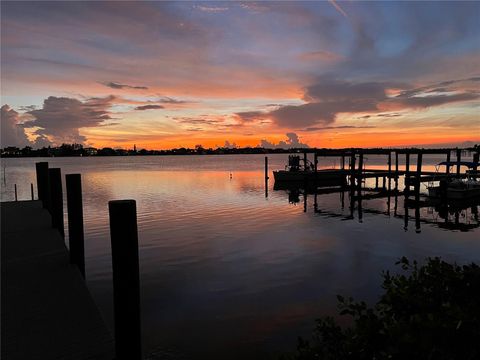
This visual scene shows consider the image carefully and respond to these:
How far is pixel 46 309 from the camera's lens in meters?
7.18

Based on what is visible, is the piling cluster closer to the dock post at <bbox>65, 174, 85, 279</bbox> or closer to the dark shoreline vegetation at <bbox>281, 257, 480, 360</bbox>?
the dark shoreline vegetation at <bbox>281, 257, 480, 360</bbox>

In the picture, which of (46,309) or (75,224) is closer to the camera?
(46,309)

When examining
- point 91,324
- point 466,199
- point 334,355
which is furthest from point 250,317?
point 466,199

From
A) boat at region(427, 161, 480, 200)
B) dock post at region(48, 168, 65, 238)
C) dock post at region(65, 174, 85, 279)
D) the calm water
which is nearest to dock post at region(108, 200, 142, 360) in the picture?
the calm water

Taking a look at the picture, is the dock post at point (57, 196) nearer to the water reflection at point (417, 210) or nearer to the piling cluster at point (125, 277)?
the piling cluster at point (125, 277)

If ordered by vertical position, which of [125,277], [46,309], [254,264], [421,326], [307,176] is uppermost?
[421,326]

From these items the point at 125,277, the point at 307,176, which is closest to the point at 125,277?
the point at 125,277

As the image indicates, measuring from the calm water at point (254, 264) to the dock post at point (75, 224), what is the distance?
6.92 feet

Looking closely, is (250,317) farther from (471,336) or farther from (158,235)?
(158,235)

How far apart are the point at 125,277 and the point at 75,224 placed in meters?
5.38

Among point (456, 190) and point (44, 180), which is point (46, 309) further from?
point (456, 190)

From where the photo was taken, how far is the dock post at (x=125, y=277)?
5.91 m

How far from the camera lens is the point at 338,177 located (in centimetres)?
6172

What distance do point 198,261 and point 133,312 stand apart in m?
10.5
